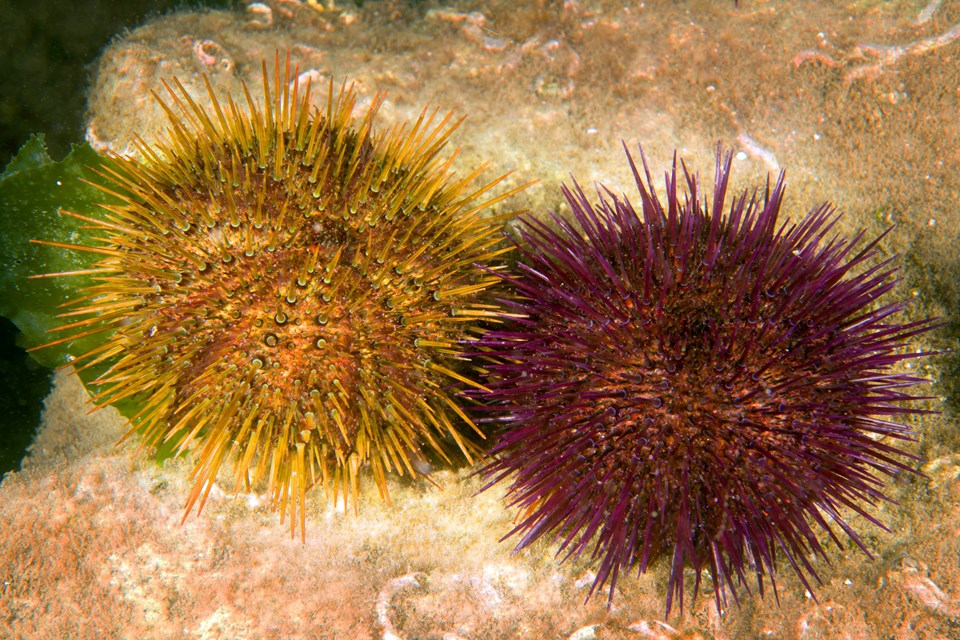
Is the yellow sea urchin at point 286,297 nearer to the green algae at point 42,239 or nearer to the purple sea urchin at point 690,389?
the purple sea urchin at point 690,389

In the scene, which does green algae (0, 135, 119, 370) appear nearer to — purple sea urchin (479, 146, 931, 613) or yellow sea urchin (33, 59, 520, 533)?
yellow sea urchin (33, 59, 520, 533)

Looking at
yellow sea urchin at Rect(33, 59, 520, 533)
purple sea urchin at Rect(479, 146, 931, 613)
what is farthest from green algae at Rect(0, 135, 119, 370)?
purple sea urchin at Rect(479, 146, 931, 613)

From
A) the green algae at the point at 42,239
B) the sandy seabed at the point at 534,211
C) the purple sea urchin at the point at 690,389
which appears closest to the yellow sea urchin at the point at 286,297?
the purple sea urchin at the point at 690,389

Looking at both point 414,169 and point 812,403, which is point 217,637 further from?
point 812,403

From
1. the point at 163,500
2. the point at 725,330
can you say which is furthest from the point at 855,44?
the point at 163,500

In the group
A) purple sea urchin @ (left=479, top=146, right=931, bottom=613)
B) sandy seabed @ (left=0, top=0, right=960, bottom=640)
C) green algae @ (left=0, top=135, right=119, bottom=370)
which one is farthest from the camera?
green algae @ (left=0, top=135, right=119, bottom=370)
